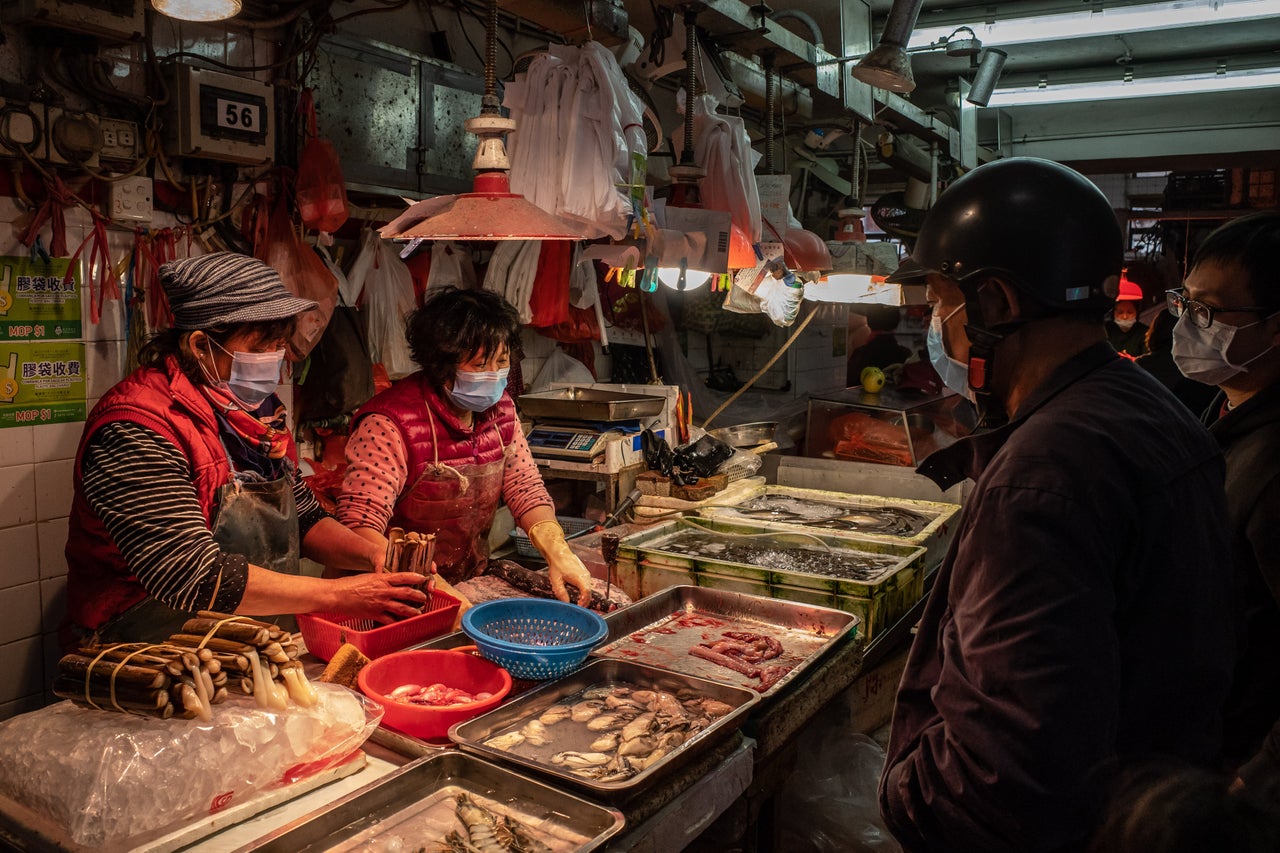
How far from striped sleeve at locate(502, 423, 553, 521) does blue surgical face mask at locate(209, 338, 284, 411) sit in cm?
116

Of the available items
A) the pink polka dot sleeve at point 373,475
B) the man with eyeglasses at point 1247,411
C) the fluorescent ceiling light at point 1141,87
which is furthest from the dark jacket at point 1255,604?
the fluorescent ceiling light at point 1141,87

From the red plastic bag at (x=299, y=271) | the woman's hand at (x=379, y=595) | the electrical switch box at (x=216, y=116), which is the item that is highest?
the electrical switch box at (x=216, y=116)

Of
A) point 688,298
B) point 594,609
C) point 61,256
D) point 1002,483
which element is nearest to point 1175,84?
point 688,298

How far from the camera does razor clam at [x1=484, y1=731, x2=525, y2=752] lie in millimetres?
2227

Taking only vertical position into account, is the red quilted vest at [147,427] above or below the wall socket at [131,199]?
below

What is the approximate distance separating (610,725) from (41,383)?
295 cm

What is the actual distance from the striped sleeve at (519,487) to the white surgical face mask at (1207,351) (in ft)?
7.53

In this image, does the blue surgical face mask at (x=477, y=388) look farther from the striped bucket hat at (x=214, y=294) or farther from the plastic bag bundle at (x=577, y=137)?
the striped bucket hat at (x=214, y=294)

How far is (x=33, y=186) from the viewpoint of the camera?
12.2ft

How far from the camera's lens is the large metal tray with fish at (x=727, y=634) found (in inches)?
110

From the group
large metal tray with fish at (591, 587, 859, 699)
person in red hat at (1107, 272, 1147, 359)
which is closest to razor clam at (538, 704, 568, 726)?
large metal tray with fish at (591, 587, 859, 699)

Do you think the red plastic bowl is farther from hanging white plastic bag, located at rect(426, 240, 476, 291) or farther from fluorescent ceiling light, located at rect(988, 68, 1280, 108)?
fluorescent ceiling light, located at rect(988, 68, 1280, 108)

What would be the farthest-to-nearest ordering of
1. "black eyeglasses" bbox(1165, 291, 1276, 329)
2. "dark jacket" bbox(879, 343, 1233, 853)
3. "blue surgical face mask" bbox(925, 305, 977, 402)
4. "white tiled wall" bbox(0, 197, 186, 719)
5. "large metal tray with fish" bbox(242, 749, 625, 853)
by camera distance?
1. "white tiled wall" bbox(0, 197, 186, 719)
2. "black eyeglasses" bbox(1165, 291, 1276, 329)
3. "blue surgical face mask" bbox(925, 305, 977, 402)
4. "large metal tray with fish" bbox(242, 749, 625, 853)
5. "dark jacket" bbox(879, 343, 1233, 853)

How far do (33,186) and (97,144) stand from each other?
295 mm
